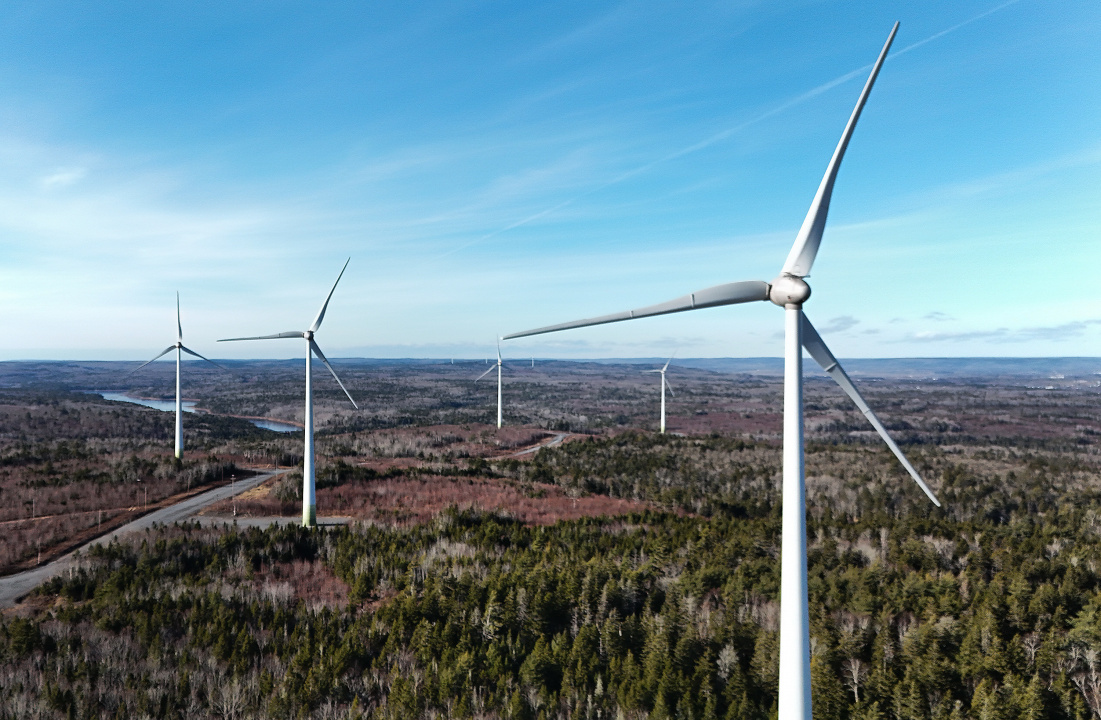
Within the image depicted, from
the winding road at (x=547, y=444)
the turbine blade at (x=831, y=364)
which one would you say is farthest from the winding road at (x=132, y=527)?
the winding road at (x=547, y=444)

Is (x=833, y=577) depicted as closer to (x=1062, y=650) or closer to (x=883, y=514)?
(x=1062, y=650)

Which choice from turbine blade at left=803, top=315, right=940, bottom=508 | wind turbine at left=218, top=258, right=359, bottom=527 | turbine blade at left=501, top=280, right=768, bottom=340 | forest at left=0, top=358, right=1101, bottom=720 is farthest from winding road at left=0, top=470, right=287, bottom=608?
turbine blade at left=803, top=315, right=940, bottom=508

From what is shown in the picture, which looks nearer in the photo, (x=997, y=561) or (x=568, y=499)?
(x=997, y=561)

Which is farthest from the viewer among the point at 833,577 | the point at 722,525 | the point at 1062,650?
the point at 722,525

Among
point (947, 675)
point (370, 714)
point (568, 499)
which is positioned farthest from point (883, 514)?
point (370, 714)

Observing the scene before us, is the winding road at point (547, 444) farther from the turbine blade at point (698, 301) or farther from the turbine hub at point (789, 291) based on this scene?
the turbine hub at point (789, 291)

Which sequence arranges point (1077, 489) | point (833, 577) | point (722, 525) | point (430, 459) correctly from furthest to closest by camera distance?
1. point (430, 459)
2. point (1077, 489)
3. point (722, 525)
4. point (833, 577)
